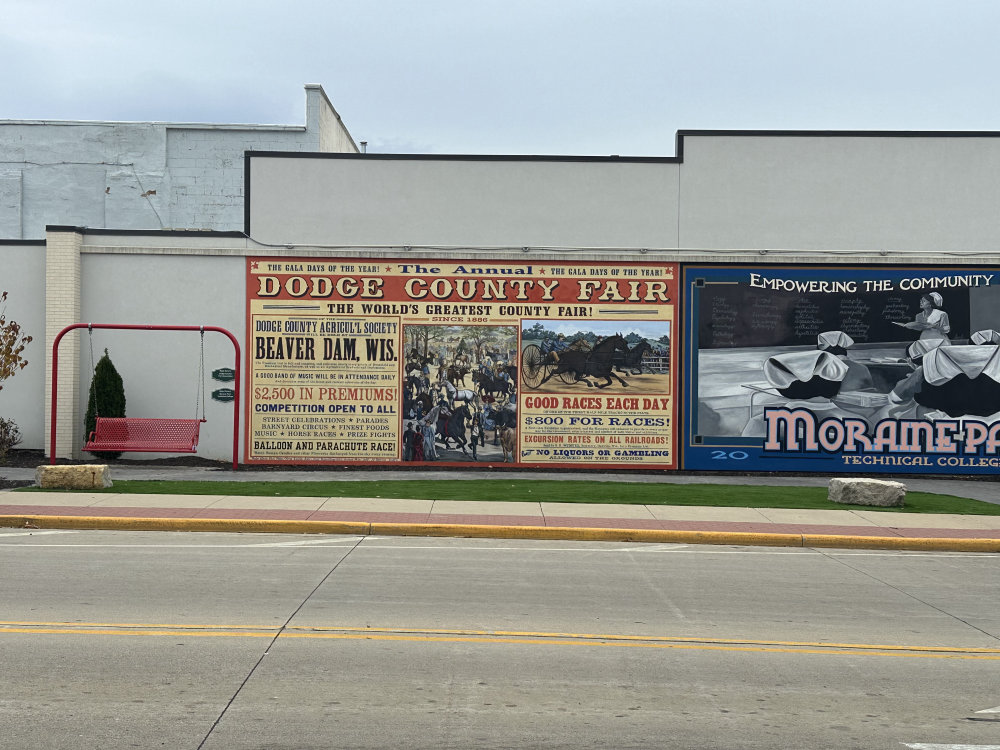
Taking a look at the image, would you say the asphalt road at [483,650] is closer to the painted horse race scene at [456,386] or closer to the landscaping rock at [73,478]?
the landscaping rock at [73,478]

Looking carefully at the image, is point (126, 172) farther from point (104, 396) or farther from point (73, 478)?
point (73, 478)

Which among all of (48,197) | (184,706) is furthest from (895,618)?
(48,197)

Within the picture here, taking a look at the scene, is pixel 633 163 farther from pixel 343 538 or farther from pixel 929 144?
pixel 343 538

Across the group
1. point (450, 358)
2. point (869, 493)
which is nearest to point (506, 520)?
point (869, 493)

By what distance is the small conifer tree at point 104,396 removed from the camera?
62.3ft

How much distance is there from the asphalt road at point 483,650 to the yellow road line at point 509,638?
32mm

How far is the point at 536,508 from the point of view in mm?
14602

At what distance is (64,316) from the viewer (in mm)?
19453

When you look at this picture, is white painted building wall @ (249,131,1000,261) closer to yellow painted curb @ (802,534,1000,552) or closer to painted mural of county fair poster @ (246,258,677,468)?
painted mural of county fair poster @ (246,258,677,468)

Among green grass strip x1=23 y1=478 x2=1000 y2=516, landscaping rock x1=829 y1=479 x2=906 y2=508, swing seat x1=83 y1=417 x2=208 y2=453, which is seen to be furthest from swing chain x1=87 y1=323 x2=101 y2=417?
landscaping rock x1=829 y1=479 x2=906 y2=508

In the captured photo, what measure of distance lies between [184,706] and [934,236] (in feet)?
61.3

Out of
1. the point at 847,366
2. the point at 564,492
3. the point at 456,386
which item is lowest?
the point at 564,492

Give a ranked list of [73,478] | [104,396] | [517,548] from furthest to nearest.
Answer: [104,396], [73,478], [517,548]

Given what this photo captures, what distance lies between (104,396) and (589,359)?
9988 millimetres
